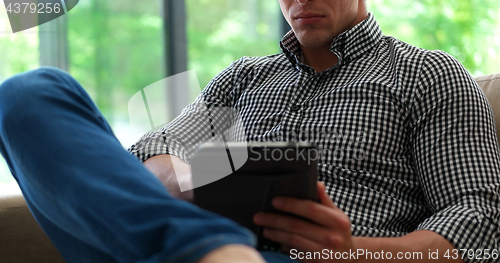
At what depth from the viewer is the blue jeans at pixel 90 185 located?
19.0 inches

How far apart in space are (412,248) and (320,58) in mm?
568

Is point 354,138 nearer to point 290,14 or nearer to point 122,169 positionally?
point 290,14

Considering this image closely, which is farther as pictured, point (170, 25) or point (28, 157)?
point (170, 25)

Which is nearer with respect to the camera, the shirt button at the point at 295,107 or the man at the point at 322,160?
the man at the point at 322,160

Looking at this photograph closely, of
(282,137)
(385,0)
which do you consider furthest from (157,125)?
(385,0)

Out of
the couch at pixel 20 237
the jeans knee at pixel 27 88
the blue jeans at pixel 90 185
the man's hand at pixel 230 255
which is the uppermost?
the jeans knee at pixel 27 88

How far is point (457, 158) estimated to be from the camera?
883 millimetres

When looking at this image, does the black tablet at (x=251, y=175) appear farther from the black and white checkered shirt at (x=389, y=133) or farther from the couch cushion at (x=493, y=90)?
the couch cushion at (x=493, y=90)

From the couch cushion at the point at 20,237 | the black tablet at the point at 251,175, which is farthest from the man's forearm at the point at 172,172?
the couch cushion at the point at 20,237

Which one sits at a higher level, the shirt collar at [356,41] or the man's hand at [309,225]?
the shirt collar at [356,41]

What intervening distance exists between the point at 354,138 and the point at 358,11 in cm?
41

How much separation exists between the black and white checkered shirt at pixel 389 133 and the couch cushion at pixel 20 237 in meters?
0.30

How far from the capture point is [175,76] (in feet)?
10.4

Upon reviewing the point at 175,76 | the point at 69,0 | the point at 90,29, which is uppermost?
the point at 69,0
